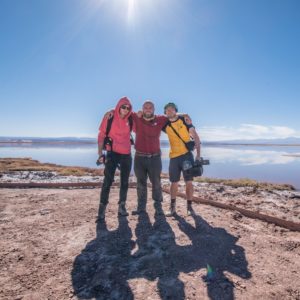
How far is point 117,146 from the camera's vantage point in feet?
21.1

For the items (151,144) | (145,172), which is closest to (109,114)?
(151,144)

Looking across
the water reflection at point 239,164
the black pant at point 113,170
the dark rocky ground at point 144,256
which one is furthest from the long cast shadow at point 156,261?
the water reflection at point 239,164

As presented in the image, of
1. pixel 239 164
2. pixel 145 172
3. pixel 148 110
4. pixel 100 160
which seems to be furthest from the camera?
pixel 239 164

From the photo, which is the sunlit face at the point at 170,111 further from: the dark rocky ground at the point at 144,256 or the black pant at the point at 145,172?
the dark rocky ground at the point at 144,256

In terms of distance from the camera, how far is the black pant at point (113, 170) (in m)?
6.32

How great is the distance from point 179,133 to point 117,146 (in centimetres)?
147

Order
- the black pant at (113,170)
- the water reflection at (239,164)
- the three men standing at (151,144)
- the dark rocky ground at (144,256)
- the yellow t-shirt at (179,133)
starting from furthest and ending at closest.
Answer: the water reflection at (239,164), the yellow t-shirt at (179,133), the three men standing at (151,144), the black pant at (113,170), the dark rocky ground at (144,256)

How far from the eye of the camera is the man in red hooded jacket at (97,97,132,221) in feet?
20.8

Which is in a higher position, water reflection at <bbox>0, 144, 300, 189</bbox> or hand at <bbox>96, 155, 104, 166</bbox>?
hand at <bbox>96, 155, 104, 166</bbox>

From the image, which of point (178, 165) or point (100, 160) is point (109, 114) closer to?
point (100, 160)

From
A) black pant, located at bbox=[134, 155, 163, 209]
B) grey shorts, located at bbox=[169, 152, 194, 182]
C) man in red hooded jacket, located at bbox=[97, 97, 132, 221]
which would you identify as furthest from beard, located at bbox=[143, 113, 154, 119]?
grey shorts, located at bbox=[169, 152, 194, 182]

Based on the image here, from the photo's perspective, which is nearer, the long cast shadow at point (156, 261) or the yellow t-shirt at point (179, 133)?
the long cast shadow at point (156, 261)

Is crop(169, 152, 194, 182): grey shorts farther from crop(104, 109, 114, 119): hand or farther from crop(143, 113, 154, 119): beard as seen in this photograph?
crop(104, 109, 114, 119): hand

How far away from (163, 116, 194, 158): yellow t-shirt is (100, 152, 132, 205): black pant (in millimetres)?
1107
